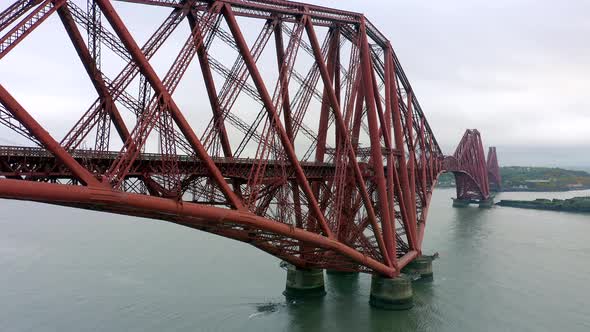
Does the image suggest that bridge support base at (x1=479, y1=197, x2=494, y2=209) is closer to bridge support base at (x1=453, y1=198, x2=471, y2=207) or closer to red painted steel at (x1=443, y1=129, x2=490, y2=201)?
red painted steel at (x1=443, y1=129, x2=490, y2=201)

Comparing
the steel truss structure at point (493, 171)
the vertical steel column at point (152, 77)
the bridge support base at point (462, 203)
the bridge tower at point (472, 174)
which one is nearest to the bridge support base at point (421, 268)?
the vertical steel column at point (152, 77)

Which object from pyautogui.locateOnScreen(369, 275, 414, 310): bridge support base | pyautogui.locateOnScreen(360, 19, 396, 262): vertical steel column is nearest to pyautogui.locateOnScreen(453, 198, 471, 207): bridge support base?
pyautogui.locateOnScreen(369, 275, 414, 310): bridge support base

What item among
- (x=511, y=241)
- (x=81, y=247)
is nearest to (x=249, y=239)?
(x=81, y=247)

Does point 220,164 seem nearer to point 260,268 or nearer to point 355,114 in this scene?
point 355,114

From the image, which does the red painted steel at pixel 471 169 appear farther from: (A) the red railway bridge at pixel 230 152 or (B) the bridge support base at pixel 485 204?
(A) the red railway bridge at pixel 230 152

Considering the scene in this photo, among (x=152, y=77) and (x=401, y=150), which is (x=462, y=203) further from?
(x=152, y=77)

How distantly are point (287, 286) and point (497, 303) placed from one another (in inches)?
607

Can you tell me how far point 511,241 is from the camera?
200 ft

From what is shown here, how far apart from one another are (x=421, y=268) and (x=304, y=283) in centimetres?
1094

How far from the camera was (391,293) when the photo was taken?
31000 millimetres

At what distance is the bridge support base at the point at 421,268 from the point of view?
38094 millimetres

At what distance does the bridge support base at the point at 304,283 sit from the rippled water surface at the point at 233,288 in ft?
2.69

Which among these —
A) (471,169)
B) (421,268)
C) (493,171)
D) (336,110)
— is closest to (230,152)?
(336,110)

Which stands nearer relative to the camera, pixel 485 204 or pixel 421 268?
pixel 421 268
